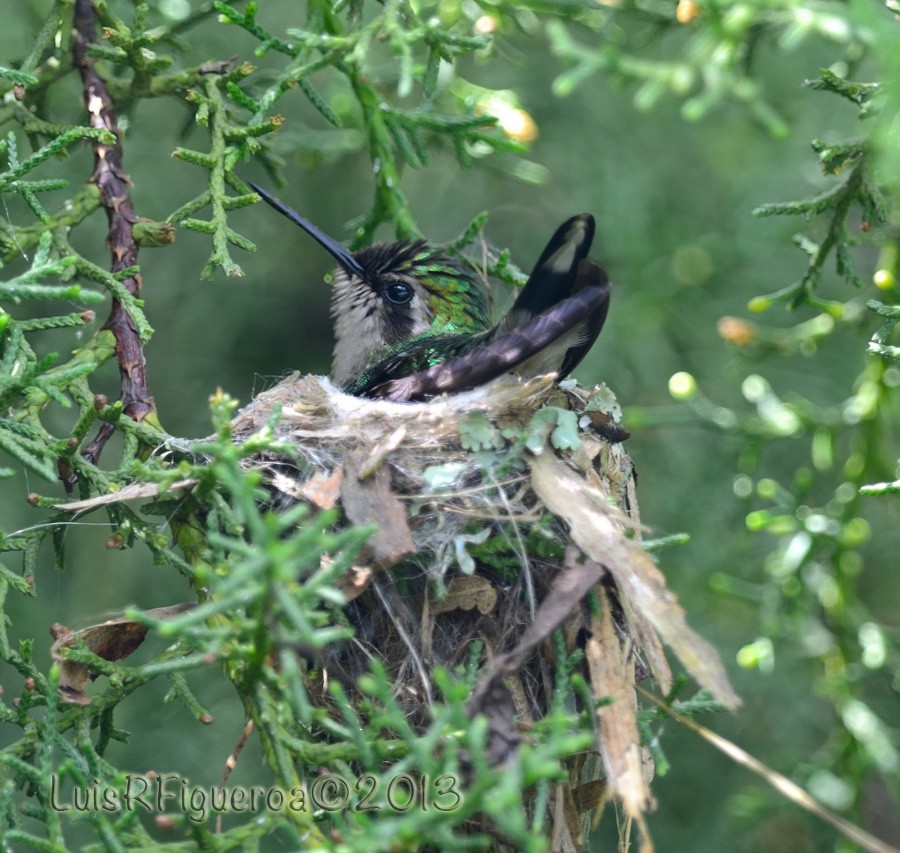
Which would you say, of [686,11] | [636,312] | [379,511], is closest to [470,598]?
[379,511]

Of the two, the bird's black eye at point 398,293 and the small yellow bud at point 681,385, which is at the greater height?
the small yellow bud at point 681,385

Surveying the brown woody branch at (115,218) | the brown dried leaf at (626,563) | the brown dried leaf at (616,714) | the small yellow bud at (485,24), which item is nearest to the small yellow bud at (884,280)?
the brown dried leaf at (626,563)

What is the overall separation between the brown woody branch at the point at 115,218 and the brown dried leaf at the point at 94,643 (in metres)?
0.53

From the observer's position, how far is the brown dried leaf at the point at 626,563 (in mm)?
2550

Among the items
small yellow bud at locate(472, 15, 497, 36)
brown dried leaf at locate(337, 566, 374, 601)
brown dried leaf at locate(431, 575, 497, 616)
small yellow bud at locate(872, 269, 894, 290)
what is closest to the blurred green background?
small yellow bud at locate(472, 15, 497, 36)

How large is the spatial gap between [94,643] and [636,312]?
11.4ft

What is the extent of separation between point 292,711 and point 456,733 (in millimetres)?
521

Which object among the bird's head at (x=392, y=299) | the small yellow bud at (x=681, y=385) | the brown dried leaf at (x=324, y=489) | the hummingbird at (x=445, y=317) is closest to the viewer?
the brown dried leaf at (x=324, y=489)

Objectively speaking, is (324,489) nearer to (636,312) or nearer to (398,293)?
(398,293)

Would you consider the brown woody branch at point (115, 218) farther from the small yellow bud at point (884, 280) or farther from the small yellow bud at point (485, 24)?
the small yellow bud at point (884, 280)

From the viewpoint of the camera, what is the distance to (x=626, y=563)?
9.07 feet

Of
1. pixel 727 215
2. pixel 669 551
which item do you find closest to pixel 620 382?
pixel 669 551

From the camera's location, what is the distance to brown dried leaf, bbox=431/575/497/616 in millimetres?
3061

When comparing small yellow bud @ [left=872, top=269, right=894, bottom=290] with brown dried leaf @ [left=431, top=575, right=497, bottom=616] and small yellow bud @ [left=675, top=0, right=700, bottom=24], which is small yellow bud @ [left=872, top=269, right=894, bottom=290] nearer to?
small yellow bud @ [left=675, top=0, right=700, bottom=24]
